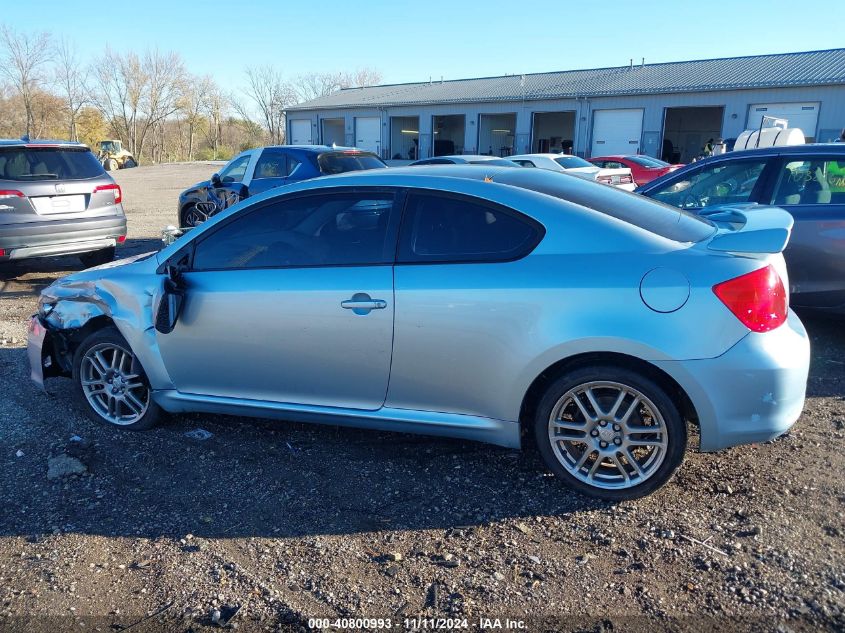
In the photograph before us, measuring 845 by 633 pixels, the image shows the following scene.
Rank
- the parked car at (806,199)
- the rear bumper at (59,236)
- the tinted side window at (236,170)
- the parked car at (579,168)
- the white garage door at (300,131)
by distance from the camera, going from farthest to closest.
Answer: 1. the white garage door at (300,131)
2. the parked car at (579,168)
3. the tinted side window at (236,170)
4. the rear bumper at (59,236)
5. the parked car at (806,199)

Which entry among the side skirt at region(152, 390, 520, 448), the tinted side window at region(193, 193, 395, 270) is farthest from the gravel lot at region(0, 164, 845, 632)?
the tinted side window at region(193, 193, 395, 270)

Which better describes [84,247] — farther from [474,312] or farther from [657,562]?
[657,562]

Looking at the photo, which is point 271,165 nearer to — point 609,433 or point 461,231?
point 461,231

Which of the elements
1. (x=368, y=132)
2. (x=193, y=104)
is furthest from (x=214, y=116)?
(x=368, y=132)

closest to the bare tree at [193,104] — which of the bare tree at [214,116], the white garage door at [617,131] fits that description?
the bare tree at [214,116]

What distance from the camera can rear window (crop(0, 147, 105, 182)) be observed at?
812cm

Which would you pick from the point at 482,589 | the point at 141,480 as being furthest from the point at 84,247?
the point at 482,589

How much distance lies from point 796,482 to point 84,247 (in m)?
8.28

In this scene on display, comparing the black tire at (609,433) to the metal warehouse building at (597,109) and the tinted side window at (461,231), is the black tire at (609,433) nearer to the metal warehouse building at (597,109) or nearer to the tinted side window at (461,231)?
the tinted side window at (461,231)

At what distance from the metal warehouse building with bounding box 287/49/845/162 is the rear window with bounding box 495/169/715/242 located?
27.7 meters

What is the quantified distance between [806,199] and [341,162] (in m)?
6.26

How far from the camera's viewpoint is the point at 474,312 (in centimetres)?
341

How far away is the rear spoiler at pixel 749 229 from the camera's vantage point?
3254mm

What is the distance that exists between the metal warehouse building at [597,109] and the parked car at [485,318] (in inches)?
1112
